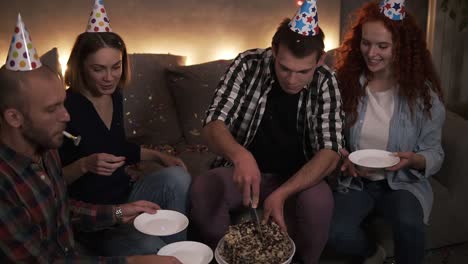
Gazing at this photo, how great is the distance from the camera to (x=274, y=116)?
76.1 inches

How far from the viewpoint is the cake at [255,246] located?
1399mm

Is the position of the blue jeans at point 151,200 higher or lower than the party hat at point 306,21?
lower

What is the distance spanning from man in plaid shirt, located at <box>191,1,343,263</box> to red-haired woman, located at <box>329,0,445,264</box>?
16 centimetres

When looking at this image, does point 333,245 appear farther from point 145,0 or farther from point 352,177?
point 145,0

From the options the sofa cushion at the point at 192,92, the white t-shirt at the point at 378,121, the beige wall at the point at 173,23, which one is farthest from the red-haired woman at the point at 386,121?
the beige wall at the point at 173,23

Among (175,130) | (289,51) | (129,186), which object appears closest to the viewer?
(289,51)

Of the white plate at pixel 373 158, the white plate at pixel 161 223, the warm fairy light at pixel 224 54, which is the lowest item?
the white plate at pixel 161 223

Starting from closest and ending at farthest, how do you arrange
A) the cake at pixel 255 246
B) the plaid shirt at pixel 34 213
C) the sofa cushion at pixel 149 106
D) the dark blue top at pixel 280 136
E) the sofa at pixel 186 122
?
1. the plaid shirt at pixel 34 213
2. the cake at pixel 255 246
3. the dark blue top at pixel 280 136
4. the sofa at pixel 186 122
5. the sofa cushion at pixel 149 106

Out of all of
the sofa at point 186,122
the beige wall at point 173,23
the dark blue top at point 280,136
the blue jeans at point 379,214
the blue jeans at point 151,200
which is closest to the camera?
the blue jeans at point 151,200

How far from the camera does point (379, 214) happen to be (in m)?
1.99

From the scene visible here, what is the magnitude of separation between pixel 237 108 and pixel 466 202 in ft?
3.39

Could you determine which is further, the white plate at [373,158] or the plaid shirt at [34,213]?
the white plate at [373,158]

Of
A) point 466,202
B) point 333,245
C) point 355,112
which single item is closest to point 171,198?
point 333,245

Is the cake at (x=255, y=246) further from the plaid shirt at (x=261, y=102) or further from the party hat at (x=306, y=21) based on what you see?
the party hat at (x=306, y=21)
